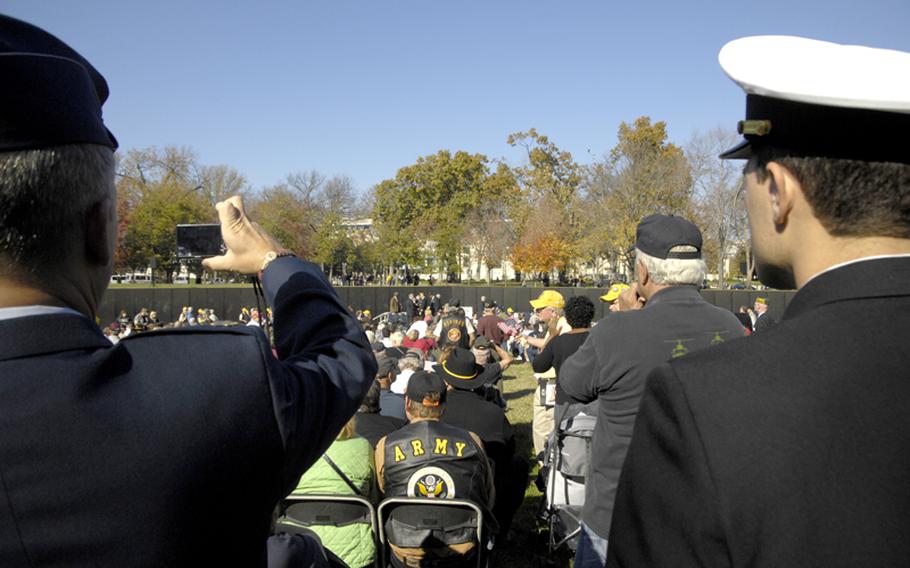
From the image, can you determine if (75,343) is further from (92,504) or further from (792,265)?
(792,265)

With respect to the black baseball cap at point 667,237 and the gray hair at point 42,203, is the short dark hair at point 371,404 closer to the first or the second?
the black baseball cap at point 667,237

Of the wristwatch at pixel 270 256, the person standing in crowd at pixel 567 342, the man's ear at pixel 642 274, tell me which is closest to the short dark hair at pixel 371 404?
the person standing in crowd at pixel 567 342

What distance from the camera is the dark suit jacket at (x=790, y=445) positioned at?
101 cm

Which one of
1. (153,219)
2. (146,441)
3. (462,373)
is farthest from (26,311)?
(153,219)

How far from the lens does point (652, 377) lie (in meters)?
1.15

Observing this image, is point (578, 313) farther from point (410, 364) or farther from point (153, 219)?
point (153, 219)

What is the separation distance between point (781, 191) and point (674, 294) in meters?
1.88

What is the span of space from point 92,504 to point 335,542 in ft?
10.0

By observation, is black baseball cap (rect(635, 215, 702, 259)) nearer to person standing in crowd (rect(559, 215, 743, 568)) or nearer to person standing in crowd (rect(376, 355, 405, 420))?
person standing in crowd (rect(559, 215, 743, 568))

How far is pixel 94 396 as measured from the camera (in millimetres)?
1070

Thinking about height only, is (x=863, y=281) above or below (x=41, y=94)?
below

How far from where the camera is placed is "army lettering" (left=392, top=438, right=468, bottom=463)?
4215 mm

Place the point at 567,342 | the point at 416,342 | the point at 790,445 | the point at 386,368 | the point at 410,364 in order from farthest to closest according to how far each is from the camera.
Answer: the point at 416,342 < the point at 410,364 < the point at 386,368 < the point at 567,342 < the point at 790,445

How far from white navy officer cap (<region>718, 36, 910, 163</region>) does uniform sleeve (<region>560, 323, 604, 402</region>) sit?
195 cm
